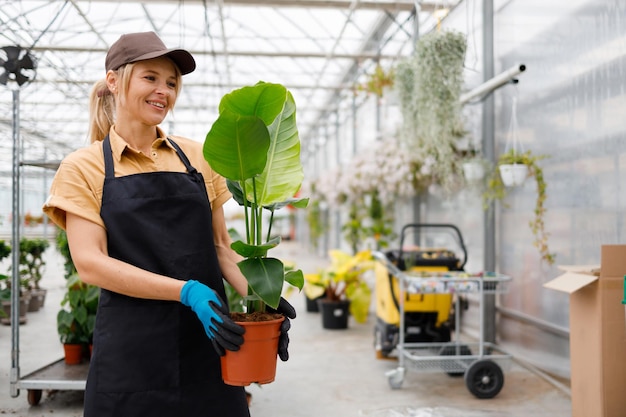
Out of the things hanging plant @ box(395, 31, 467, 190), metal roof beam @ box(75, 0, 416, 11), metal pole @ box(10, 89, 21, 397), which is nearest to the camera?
metal pole @ box(10, 89, 21, 397)

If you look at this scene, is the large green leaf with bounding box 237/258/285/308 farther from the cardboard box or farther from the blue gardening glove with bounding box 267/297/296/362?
the cardboard box

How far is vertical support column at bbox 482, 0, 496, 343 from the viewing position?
5.06 meters

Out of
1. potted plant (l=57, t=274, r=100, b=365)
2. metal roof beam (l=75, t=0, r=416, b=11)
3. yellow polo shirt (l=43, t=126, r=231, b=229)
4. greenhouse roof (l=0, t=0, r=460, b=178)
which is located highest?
greenhouse roof (l=0, t=0, r=460, b=178)

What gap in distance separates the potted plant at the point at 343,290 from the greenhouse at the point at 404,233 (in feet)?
0.11

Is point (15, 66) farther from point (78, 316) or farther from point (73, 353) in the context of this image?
point (73, 353)

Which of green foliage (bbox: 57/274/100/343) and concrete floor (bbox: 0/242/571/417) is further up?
green foliage (bbox: 57/274/100/343)

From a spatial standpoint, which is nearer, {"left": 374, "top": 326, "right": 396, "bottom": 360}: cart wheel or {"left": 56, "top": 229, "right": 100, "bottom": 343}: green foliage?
{"left": 56, "top": 229, "right": 100, "bottom": 343}: green foliage

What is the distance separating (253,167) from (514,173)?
10.2ft

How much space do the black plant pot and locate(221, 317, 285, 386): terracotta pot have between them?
482cm

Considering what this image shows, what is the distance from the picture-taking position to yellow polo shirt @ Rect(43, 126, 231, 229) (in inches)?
53.2

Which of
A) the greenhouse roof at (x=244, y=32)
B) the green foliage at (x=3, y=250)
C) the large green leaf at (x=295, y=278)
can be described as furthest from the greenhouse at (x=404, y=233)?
the greenhouse roof at (x=244, y=32)

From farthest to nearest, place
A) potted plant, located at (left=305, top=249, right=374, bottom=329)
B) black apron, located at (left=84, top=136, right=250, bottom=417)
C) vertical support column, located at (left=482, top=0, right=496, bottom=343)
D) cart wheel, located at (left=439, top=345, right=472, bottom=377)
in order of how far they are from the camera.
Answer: potted plant, located at (left=305, top=249, right=374, bottom=329), vertical support column, located at (left=482, top=0, right=496, bottom=343), cart wheel, located at (left=439, top=345, right=472, bottom=377), black apron, located at (left=84, top=136, right=250, bottom=417)

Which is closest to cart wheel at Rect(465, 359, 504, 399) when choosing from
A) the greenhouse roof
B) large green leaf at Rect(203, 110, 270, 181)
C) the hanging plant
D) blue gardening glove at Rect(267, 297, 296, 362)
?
the hanging plant

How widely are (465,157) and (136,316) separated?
4177 mm
